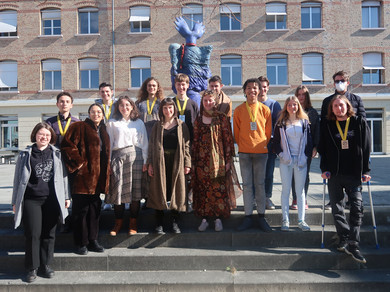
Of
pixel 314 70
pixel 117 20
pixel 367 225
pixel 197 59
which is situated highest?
pixel 117 20

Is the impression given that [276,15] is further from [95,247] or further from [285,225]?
[95,247]

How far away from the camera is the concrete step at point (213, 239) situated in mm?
4184

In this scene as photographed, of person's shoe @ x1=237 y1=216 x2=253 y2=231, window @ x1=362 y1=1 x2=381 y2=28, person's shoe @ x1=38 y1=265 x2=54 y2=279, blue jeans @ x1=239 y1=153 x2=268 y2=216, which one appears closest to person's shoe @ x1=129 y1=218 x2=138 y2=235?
Result: person's shoe @ x1=38 y1=265 x2=54 y2=279

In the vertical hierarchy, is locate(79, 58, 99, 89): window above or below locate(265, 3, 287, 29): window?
below

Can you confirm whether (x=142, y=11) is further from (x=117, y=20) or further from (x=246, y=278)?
(x=246, y=278)

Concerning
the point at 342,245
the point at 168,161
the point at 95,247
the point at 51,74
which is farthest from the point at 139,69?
the point at 342,245

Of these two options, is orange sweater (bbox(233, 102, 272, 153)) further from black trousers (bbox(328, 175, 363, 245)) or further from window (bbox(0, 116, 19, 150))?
window (bbox(0, 116, 19, 150))

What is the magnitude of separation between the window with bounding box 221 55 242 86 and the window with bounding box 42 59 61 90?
1004cm

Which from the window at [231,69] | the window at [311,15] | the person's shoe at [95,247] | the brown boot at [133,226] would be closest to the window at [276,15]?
the window at [311,15]

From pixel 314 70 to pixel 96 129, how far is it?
57.0ft

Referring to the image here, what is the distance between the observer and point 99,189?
3.99 meters

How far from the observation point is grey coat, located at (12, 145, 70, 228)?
3.60 m

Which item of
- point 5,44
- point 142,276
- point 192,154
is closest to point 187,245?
Result: point 142,276

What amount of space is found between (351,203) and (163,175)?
239 cm
